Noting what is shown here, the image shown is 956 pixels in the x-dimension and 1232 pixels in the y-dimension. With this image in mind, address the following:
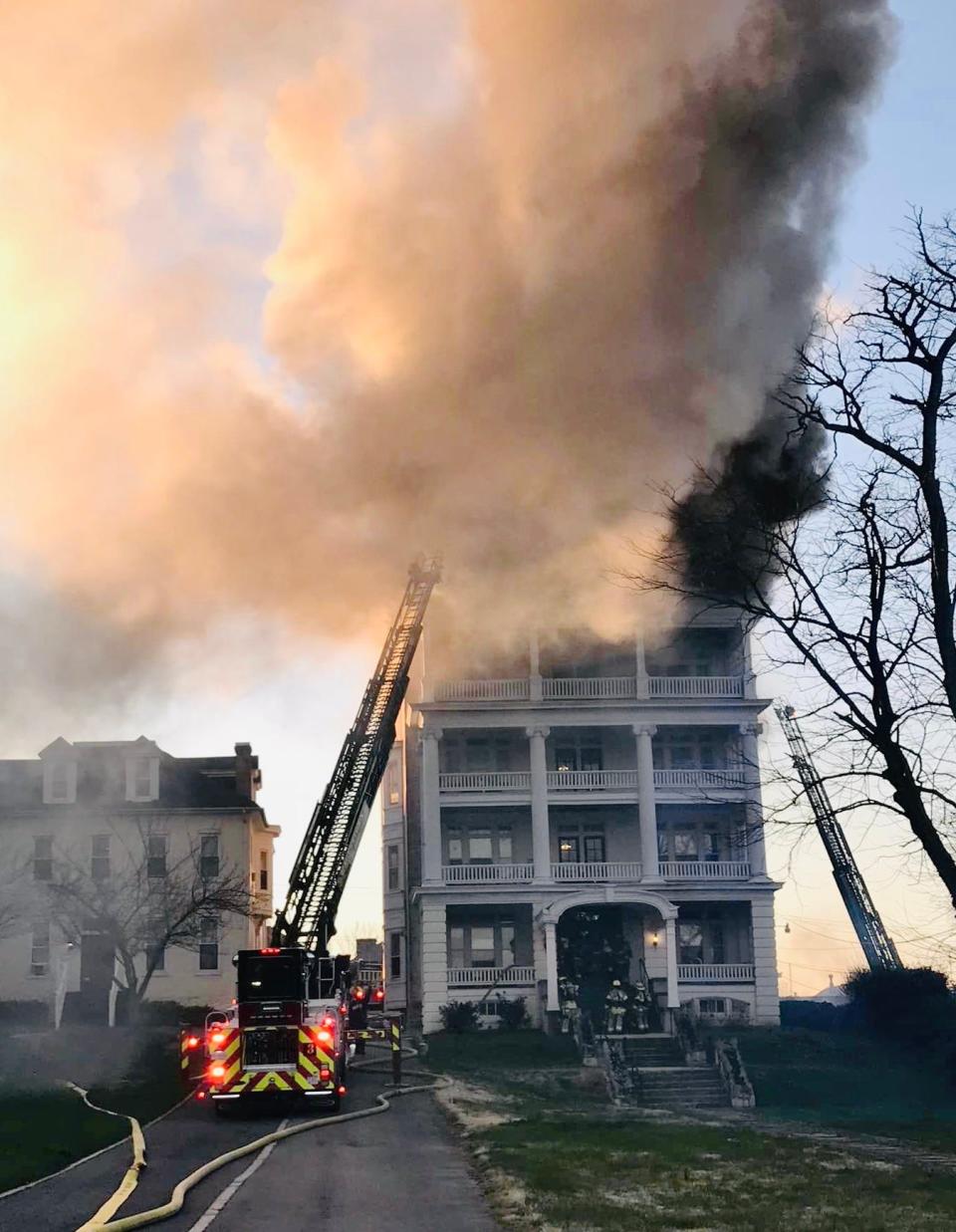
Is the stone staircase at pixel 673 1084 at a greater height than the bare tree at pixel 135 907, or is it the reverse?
the bare tree at pixel 135 907

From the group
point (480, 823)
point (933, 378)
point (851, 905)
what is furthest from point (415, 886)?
point (933, 378)

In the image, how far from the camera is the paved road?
13367mm

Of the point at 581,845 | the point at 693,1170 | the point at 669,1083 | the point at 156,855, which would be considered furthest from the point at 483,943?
the point at 693,1170

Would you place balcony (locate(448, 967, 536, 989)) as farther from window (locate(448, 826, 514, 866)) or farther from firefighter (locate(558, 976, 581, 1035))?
window (locate(448, 826, 514, 866))

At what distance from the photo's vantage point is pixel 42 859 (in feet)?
148

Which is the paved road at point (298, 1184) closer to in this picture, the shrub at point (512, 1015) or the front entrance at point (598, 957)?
the shrub at point (512, 1015)

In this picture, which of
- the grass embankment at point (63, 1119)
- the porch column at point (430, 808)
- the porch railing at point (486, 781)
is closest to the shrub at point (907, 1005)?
the porch railing at point (486, 781)

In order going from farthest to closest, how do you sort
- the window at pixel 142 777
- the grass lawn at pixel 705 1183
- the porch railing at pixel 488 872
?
1. the window at pixel 142 777
2. the porch railing at pixel 488 872
3. the grass lawn at pixel 705 1183

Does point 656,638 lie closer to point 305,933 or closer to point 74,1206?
point 305,933

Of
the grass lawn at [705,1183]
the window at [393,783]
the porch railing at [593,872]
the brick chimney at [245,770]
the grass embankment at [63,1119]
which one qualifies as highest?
the brick chimney at [245,770]

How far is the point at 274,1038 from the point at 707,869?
25049mm

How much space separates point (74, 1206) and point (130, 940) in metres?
31.9

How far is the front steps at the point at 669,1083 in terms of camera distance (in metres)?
31.0

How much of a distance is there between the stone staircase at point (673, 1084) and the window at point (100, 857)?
800 inches
